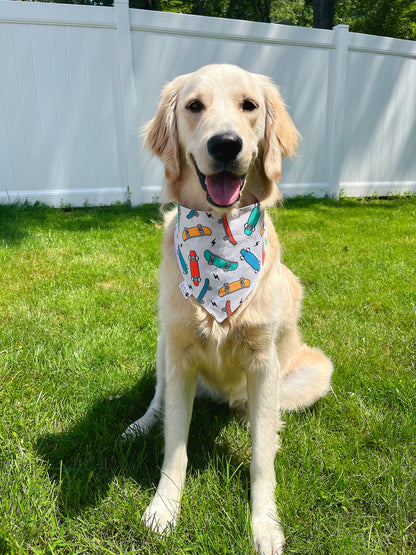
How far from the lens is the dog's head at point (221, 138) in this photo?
158 cm

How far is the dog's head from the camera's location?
1576mm

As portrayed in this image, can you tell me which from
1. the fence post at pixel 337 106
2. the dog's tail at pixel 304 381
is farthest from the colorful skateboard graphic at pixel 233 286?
the fence post at pixel 337 106

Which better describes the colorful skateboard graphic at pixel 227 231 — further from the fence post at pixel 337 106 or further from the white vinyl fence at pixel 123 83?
the fence post at pixel 337 106

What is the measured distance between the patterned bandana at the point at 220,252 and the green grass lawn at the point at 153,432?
1.53 feet

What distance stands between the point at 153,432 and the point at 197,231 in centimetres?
99

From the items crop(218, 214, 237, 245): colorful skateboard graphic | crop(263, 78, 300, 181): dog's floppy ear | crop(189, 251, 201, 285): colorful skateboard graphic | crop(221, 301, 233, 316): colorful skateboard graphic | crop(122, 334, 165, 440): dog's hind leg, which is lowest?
crop(122, 334, 165, 440): dog's hind leg

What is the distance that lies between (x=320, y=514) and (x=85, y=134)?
5.97 meters

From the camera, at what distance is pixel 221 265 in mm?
1747

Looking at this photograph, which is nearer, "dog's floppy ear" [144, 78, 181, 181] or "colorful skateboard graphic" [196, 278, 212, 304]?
"colorful skateboard graphic" [196, 278, 212, 304]

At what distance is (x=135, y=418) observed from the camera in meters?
2.11

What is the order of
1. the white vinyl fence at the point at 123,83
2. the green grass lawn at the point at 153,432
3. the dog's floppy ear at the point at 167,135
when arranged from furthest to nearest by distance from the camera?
1. the white vinyl fence at the point at 123,83
2. the dog's floppy ear at the point at 167,135
3. the green grass lawn at the point at 153,432

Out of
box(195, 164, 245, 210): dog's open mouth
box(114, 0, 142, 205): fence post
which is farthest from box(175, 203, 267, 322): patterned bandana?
box(114, 0, 142, 205): fence post

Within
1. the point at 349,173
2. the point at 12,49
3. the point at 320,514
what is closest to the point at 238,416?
the point at 320,514

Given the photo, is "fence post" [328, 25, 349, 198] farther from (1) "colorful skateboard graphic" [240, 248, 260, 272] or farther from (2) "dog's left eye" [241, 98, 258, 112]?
(1) "colorful skateboard graphic" [240, 248, 260, 272]
